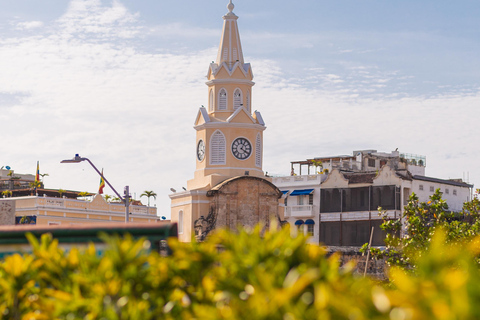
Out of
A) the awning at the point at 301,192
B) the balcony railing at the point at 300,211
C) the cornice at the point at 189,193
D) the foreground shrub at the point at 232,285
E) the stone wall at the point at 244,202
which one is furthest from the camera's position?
the awning at the point at 301,192

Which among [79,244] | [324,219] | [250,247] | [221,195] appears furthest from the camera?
[324,219]

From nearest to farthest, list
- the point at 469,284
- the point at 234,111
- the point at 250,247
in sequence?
the point at 469,284
the point at 250,247
the point at 234,111

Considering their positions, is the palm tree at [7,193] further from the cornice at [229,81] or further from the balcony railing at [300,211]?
the cornice at [229,81]

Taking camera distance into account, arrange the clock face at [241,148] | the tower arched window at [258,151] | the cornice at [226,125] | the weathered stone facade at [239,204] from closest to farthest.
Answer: the weathered stone facade at [239,204] → the cornice at [226,125] → the clock face at [241,148] → the tower arched window at [258,151]

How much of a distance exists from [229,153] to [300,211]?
54.9 feet

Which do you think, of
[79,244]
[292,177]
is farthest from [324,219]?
[79,244]

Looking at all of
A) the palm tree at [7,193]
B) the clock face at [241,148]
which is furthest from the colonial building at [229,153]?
the palm tree at [7,193]

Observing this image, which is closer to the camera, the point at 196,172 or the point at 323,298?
the point at 323,298

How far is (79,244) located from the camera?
36.6 feet

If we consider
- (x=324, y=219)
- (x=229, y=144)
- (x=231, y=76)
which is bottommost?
(x=324, y=219)

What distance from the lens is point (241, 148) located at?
66562 mm

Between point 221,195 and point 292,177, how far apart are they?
72.7ft

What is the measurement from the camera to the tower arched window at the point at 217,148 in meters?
66.2

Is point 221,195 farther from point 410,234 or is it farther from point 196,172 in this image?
point 410,234
